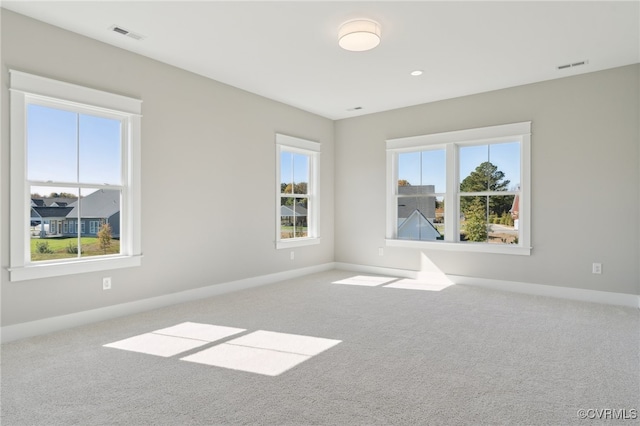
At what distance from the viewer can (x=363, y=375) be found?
7.82ft

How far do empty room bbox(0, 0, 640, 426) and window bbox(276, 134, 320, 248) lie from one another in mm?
58

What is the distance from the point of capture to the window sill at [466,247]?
4.82 metres

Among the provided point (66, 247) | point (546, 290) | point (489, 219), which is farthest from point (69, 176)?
point (546, 290)

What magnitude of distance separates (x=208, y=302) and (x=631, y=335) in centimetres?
417

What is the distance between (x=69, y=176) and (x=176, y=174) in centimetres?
105

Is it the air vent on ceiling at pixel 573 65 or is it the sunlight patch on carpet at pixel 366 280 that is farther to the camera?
the sunlight patch on carpet at pixel 366 280

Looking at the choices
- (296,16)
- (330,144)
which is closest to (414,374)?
(296,16)

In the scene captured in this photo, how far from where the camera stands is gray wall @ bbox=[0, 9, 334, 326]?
310 centimetres

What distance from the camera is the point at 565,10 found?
2957 millimetres

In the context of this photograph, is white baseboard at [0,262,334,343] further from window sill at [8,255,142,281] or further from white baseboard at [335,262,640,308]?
white baseboard at [335,262,640,308]

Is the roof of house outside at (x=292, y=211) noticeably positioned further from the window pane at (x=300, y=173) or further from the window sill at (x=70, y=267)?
the window sill at (x=70, y=267)

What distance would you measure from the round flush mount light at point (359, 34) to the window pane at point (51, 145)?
8.66 ft

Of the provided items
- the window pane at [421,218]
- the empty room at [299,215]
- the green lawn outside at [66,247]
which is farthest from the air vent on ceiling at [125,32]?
the window pane at [421,218]

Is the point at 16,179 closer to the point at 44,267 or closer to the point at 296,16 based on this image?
the point at 44,267
